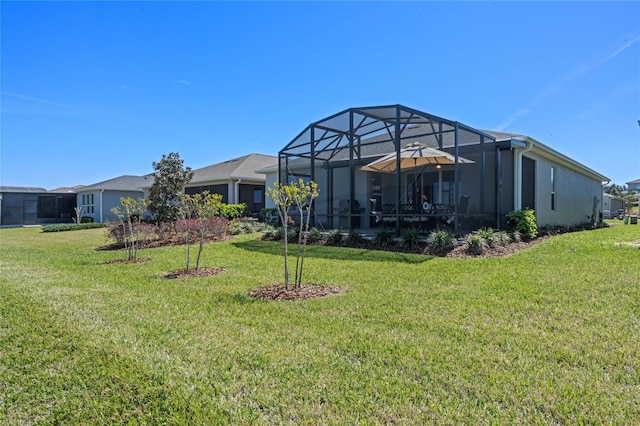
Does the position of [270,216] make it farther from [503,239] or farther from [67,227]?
[67,227]

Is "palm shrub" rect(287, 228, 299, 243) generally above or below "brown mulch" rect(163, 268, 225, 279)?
above

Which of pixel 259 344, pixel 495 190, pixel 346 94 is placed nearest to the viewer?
pixel 259 344

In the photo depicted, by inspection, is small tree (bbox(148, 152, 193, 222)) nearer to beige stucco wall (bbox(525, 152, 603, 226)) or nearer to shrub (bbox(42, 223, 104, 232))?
shrub (bbox(42, 223, 104, 232))

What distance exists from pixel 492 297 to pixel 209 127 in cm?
1741

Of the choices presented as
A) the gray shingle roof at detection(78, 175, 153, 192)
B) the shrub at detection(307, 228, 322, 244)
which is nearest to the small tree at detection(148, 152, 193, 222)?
the shrub at detection(307, 228, 322, 244)

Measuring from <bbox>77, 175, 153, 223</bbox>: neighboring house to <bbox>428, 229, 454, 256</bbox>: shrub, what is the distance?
2384 cm

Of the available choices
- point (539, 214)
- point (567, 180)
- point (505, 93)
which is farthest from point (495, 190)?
point (567, 180)

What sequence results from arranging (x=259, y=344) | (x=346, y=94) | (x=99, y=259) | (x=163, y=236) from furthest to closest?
(x=346, y=94) → (x=163, y=236) → (x=99, y=259) → (x=259, y=344)

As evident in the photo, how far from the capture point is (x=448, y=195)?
1440 cm

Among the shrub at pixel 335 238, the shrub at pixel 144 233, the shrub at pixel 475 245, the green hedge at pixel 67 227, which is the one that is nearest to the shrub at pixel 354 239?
the shrub at pixel 335 238

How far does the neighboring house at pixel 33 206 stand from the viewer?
28.8m

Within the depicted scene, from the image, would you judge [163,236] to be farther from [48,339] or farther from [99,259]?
[48,339]

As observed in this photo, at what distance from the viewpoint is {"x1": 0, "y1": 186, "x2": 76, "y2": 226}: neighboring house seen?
94.5 feet

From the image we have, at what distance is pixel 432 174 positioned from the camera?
14.8 meters
